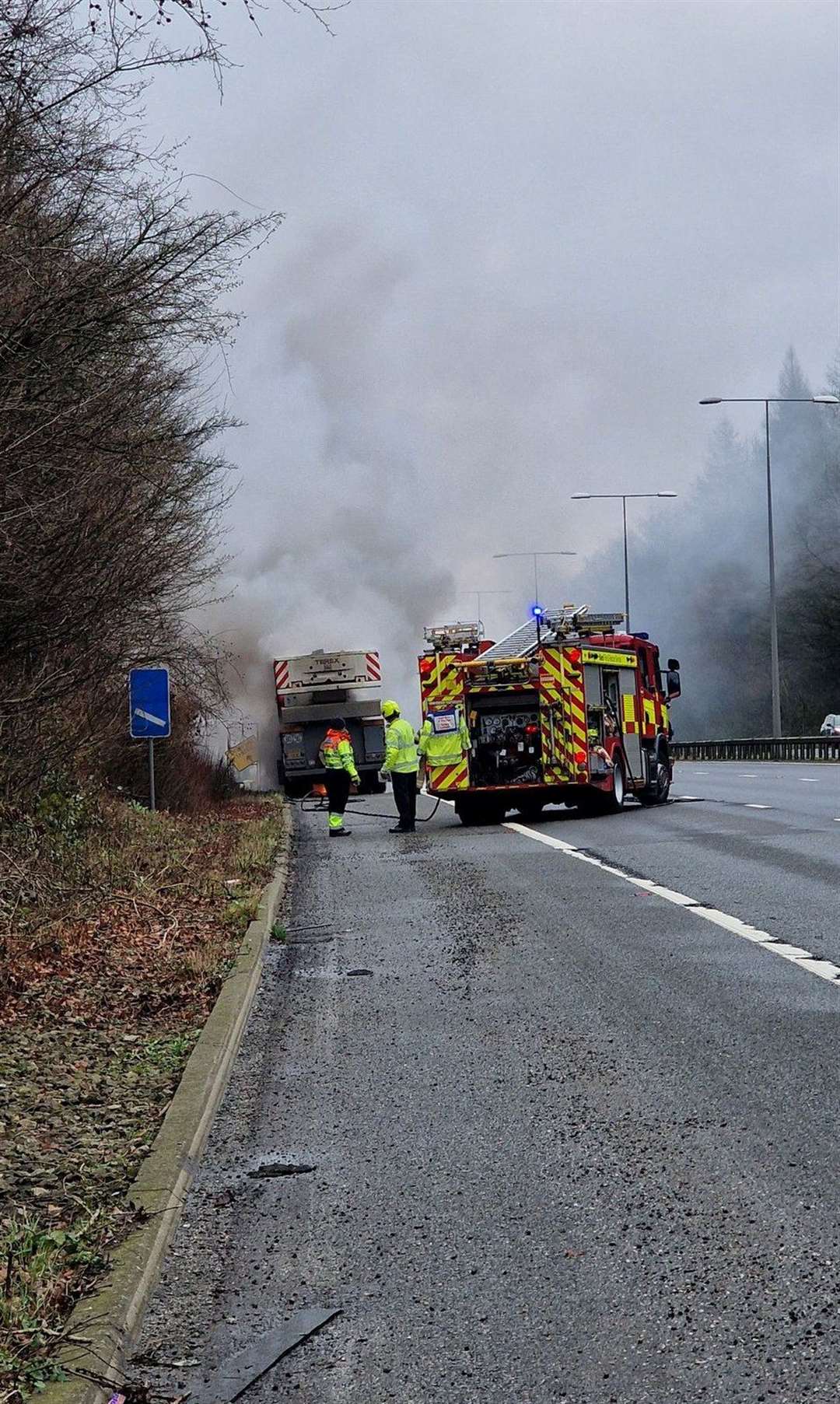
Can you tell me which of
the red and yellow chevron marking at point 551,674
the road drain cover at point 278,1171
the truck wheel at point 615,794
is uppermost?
the red and yellow chevron marking at point 551,674

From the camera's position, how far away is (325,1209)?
4.97 metres

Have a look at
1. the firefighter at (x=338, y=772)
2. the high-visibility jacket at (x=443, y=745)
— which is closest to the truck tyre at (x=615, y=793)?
the high-visibility jacket at (x=443, y=745)

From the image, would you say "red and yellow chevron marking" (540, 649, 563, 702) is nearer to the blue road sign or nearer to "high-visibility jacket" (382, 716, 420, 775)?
"high-visibility jacket" (382, 716, 420, 775)

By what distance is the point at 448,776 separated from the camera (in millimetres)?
21766

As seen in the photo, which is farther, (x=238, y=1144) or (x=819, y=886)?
(x=819, y=886)

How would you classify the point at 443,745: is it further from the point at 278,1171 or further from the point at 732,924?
the point at 278,1171

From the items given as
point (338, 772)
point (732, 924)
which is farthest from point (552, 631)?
point (732, 924)

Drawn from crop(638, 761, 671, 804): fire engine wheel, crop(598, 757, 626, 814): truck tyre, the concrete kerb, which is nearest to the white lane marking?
the concrete kerb

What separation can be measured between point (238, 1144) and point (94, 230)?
16.5 ft

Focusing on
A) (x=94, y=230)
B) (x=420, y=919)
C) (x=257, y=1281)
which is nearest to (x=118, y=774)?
(x=420, y=919)

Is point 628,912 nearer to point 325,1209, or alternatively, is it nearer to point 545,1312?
point 325,1209

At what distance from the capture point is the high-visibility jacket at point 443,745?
21672 millimetres

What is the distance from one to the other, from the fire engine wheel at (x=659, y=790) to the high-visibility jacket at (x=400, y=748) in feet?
15.7

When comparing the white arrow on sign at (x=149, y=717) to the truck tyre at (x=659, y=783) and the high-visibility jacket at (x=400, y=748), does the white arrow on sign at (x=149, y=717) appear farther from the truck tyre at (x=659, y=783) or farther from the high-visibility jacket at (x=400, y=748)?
the truck tyre at (x=659, y=783)
